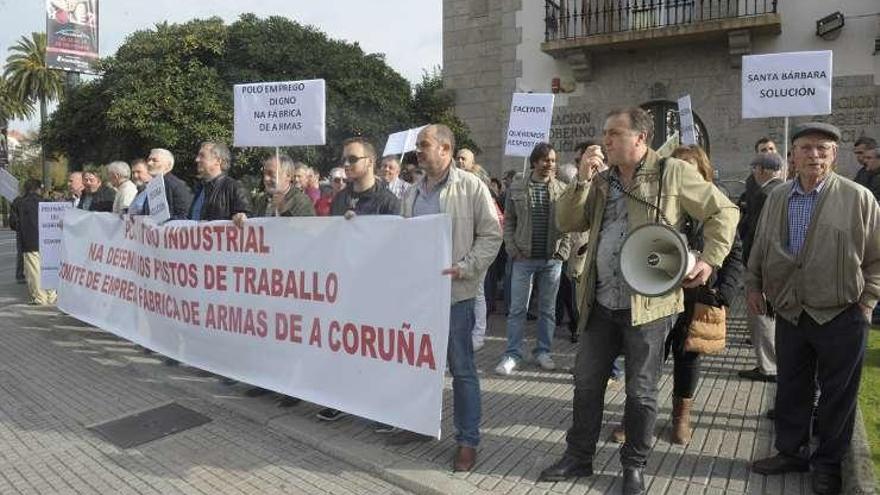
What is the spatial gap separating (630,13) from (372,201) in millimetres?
11426

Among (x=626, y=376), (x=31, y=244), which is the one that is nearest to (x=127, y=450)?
(x=626, y=376)

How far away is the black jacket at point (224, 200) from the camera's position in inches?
212

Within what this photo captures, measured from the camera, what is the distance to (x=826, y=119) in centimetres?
1216

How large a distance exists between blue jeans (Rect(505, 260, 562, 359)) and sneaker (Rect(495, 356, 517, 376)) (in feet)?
0.16

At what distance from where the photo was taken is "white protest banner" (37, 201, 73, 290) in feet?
29.2

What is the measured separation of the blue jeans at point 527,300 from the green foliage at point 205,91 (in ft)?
29.7

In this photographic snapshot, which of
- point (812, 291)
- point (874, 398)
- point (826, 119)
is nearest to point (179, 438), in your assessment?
point (812, 291)

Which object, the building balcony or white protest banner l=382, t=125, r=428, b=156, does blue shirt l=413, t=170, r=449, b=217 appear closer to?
white protest banner l=382, t=125, r=428, b=156

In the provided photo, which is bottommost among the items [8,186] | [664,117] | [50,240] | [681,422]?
[681,422]

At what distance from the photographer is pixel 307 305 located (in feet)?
14.7

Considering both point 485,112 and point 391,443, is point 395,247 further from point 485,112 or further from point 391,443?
point 485,112

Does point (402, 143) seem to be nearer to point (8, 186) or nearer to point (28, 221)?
point (28, 221)

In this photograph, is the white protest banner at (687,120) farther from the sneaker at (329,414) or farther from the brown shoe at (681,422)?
the sneaker at (329,414)

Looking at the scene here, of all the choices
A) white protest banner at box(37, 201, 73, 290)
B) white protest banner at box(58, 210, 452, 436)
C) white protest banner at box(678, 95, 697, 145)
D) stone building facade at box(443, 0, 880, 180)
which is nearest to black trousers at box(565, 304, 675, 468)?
white protest banner at box(58, 210, 452, 436)
